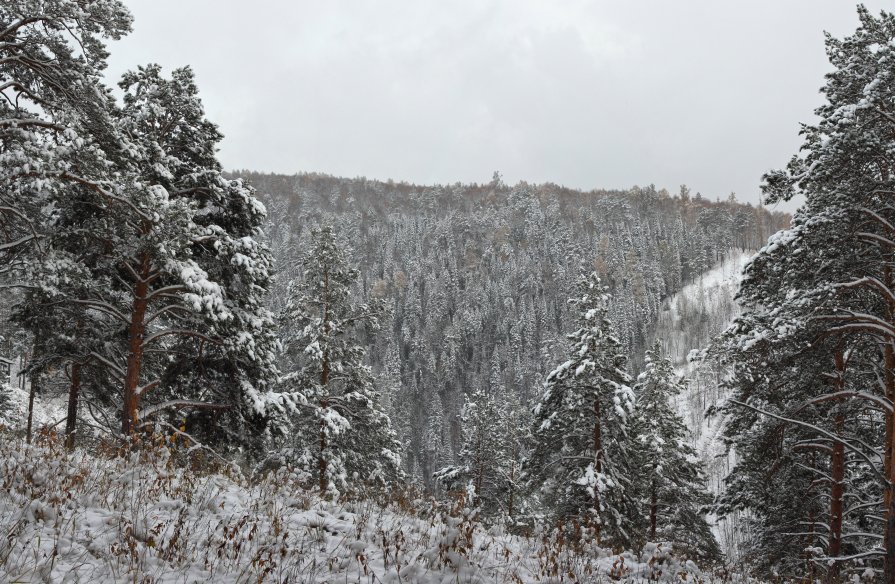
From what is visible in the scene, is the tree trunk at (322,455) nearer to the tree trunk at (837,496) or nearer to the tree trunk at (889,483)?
the tree trunk at (837,496)

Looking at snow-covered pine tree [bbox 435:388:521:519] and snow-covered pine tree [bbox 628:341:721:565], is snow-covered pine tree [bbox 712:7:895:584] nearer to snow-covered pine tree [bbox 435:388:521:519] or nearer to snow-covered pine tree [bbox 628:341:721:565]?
snow-covered pine tree [bbox 628:341:721:565]

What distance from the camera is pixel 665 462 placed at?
2103 centimetres

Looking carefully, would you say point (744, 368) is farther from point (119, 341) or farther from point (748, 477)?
point (119, 341)

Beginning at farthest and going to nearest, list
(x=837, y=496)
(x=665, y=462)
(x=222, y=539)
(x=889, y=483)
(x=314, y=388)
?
(x=665, y=462) → (x=314, y=388) → (x=837, y=496) → (x=889, y=483) → (x=222, y=539)

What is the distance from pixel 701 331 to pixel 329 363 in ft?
456

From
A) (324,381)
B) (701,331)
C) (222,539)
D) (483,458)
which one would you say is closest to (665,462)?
(483,458)

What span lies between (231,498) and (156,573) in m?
2.52

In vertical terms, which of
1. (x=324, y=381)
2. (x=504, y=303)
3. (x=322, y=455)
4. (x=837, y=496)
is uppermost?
(x=504, y=303)

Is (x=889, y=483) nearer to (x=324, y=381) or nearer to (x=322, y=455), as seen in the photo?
(x=322, y=455)

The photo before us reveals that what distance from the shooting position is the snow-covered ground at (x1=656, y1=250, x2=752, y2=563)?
10194cm

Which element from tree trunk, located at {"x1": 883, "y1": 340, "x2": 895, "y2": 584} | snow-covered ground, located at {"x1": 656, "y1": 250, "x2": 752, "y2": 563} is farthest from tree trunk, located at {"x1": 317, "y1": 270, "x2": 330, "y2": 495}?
snow-covered ground, located at {"x1": 656, "y1": 250, "x2": 752, "y2": 563}

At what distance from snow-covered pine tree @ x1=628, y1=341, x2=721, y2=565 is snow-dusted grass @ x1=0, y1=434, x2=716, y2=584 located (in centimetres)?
1649

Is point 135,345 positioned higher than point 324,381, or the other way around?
point 135,345

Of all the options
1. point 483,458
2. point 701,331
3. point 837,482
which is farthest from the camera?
point 701,331
